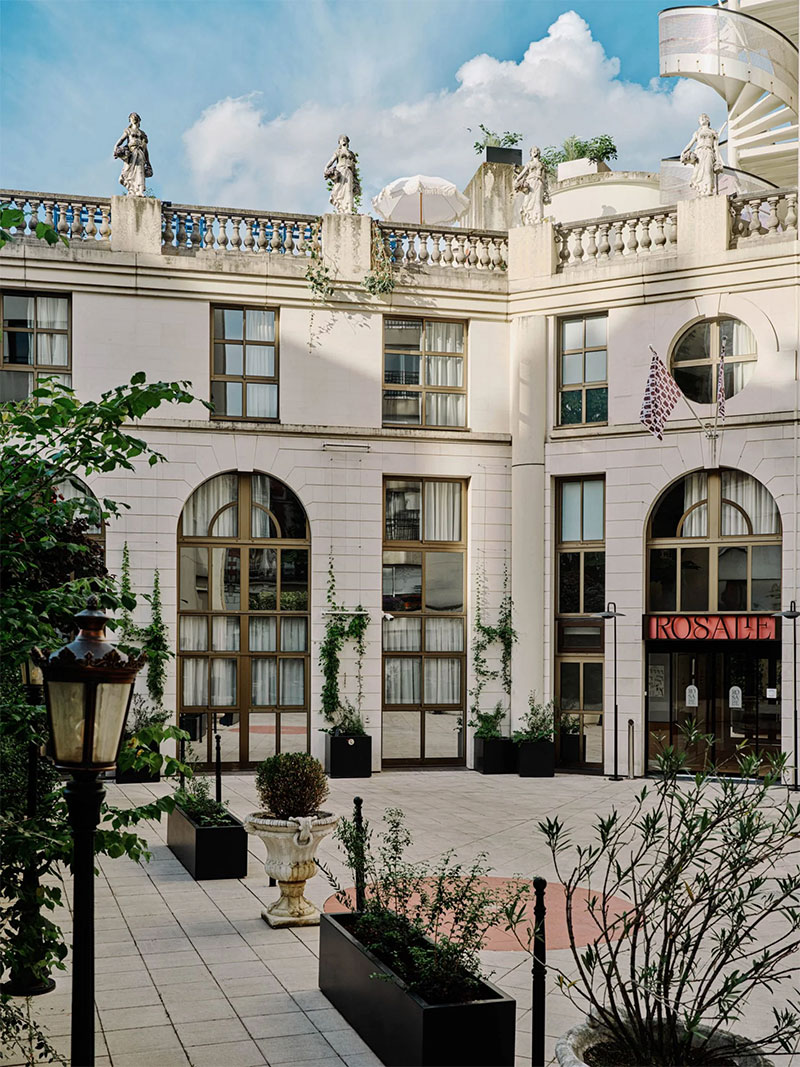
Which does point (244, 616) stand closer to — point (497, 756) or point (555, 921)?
point (497, 756)

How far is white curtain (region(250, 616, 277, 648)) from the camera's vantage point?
947 inches

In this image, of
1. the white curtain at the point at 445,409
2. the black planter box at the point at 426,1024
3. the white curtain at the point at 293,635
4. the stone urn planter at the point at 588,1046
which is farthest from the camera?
the white curtain at the point at 445,409

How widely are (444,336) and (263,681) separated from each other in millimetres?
8637

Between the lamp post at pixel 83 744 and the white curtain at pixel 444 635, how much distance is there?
19.2m

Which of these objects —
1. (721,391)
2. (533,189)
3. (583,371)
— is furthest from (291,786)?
(533,189)

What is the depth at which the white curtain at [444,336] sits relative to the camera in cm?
2562

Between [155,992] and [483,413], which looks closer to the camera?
[155,992]

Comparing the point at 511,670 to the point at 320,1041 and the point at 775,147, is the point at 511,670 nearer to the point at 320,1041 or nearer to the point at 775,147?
the point at 320,1041

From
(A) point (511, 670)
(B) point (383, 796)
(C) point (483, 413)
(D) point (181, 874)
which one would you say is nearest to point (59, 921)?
(D) point (181, 874)

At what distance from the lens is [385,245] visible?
25344 millimetres

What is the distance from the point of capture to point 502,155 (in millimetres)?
35531

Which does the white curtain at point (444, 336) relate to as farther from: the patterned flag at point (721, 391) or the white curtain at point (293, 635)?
the white curtain at point (293, 635)

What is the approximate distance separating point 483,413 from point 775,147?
19757 millimetres

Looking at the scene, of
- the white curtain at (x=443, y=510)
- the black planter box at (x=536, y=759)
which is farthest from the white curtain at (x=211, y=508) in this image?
the black planter box at (x=536, y=759)
